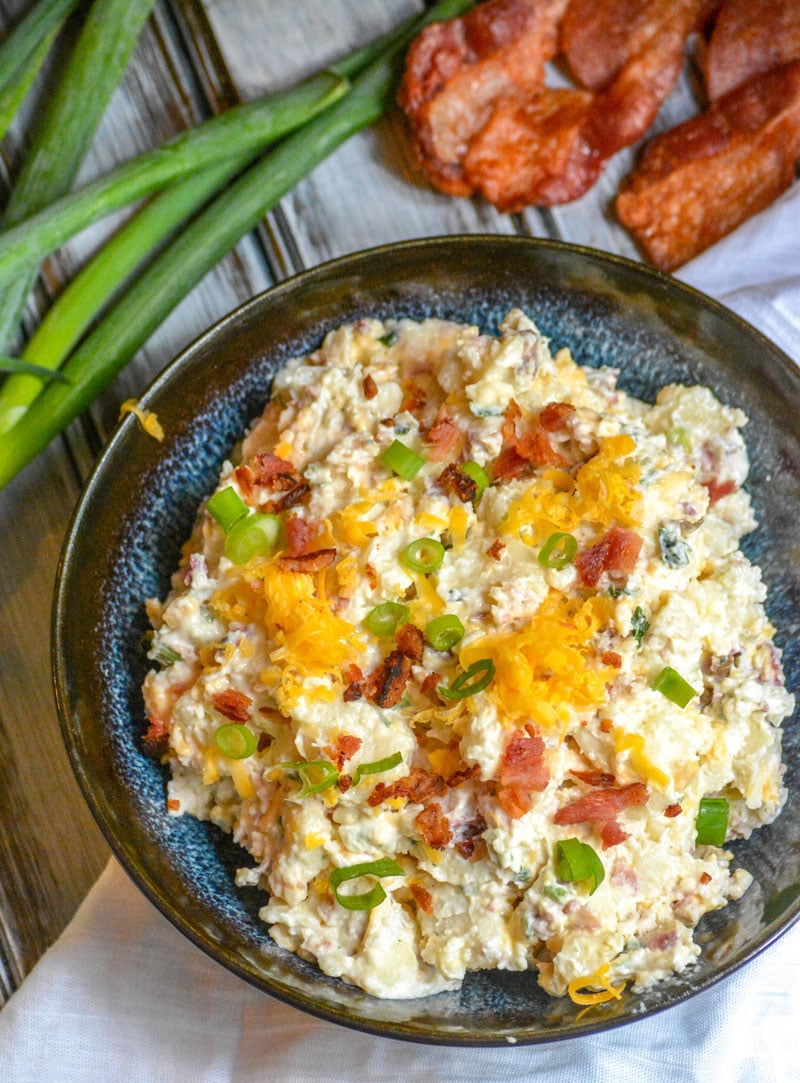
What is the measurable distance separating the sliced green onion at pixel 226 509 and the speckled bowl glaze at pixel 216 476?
373 millimetres

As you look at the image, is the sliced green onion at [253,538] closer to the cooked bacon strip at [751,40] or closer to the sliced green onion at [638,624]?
the sliced green onion at [638,624]

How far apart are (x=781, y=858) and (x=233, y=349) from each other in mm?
1906

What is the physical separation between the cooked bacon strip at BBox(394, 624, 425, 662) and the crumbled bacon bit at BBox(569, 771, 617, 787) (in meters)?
0.44

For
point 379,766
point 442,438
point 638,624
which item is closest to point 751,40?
point 442,438

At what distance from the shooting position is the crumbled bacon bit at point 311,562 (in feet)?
7.75

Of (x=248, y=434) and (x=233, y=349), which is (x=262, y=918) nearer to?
(x=248, y=434)

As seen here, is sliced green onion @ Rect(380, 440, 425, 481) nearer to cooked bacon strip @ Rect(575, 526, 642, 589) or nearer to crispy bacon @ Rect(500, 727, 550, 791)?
cooked bacon strip @ Rect(575, 526, 642, 589)

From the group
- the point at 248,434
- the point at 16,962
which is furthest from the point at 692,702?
the point at 16,962

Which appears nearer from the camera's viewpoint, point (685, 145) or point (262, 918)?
point (262, 918)

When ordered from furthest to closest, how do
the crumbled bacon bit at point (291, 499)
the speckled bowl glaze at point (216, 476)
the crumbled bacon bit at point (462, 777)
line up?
the crumbled bacon bit at point (291, 499) < the speckled bowl glaze at point (216, 476) < the crumbled bacon bit at point (462, 777)

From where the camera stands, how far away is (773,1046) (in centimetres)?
275

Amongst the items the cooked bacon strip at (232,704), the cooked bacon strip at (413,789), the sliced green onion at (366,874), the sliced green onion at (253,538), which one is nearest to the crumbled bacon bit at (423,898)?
the sliced green onion at (366,874)

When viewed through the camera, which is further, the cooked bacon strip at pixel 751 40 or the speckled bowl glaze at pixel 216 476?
the cooked bacon strip at pixel 751 40

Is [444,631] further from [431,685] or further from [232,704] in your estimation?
[232,704]
